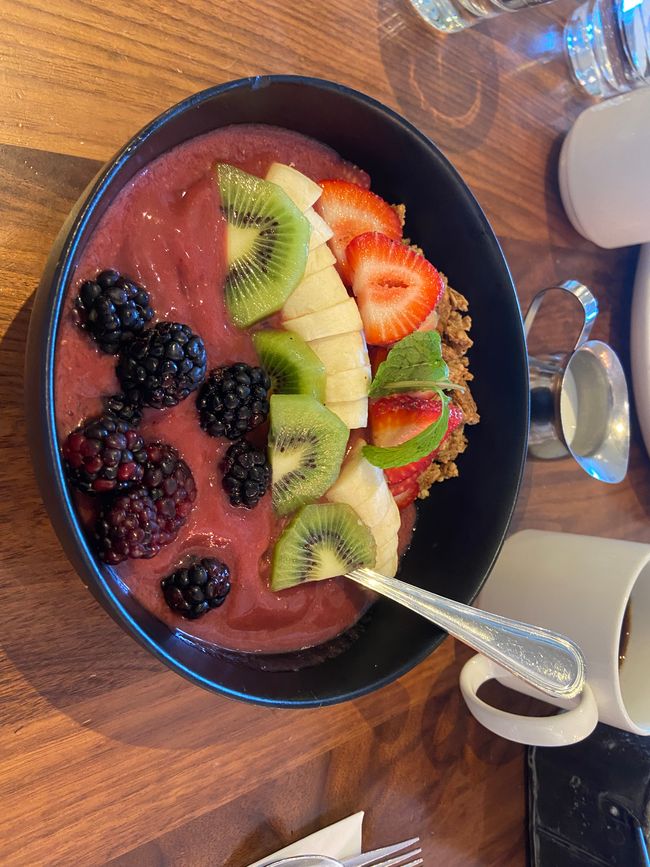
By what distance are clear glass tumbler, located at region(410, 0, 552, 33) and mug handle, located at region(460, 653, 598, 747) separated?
1129mm

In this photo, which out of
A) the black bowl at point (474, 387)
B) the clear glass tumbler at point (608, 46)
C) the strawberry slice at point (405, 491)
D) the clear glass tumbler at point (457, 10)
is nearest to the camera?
the black bowl at point (474, 387)

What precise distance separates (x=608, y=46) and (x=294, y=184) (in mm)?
938

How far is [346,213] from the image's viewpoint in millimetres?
1140

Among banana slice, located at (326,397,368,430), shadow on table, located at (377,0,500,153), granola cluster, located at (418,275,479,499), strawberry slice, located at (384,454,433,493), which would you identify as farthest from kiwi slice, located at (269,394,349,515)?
shadow on table, located at (377,0,500,153)

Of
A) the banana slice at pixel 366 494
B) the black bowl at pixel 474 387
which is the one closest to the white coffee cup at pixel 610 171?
the black bowl at pixel 474 387

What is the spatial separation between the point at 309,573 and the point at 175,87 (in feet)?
2.37

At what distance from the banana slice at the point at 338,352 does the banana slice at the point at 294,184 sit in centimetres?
20

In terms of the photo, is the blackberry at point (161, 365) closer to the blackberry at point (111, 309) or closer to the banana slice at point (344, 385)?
the blackberry at point (111, 309)

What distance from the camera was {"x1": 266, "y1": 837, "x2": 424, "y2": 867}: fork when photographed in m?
1.08

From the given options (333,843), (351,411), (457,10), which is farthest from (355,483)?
(457,10)

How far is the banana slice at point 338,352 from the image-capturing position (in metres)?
1.07

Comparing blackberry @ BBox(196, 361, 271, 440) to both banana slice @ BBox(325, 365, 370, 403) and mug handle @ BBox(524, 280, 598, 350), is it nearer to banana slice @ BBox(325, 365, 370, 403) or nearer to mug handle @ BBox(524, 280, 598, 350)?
banana slice @ BBox(325, 365, 370, 403)

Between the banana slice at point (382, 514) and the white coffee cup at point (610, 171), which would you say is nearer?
the banana slice at point (382, 514)

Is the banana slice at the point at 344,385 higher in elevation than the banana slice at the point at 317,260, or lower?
lower
